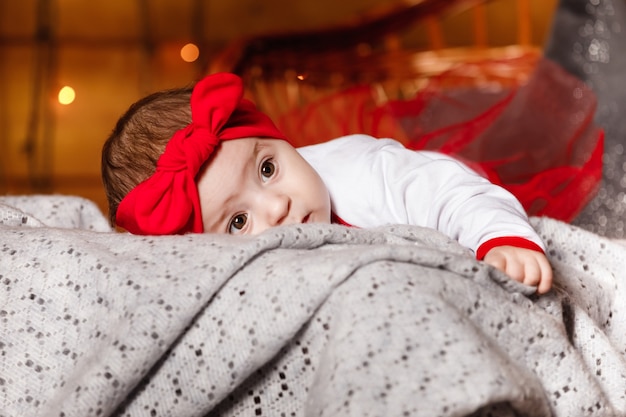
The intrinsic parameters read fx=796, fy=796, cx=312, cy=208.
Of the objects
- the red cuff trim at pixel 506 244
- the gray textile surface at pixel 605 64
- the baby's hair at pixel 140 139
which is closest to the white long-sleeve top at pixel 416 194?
the red cuff trim at pixel 506 244

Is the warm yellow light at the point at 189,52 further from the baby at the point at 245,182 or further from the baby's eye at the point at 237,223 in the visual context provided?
the baby's eye at the point at 237,223

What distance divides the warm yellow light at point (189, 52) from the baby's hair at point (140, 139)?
204 centimetres

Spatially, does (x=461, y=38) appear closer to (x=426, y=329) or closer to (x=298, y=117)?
(x=298, y=117)

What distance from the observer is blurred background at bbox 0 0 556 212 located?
2928 mm

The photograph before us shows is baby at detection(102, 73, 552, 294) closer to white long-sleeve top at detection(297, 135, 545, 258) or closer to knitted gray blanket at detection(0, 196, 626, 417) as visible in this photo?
white long-sleeve top at detection(297, 135, 545, 258)

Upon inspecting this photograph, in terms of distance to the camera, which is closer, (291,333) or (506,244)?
(291,333)

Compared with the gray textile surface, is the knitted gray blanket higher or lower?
lower

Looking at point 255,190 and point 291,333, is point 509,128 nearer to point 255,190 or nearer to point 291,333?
point 255,190

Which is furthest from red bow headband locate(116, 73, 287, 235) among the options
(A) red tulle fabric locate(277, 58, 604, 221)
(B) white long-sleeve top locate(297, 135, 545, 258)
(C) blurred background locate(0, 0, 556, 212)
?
(C) blurred background locate(0, 0, 556, 212)

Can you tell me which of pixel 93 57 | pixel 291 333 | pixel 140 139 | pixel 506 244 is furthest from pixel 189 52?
pixel 291 333

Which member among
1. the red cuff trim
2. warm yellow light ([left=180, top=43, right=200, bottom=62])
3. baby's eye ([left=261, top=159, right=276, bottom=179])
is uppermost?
warm yellow light ([left=180, top=43, right=200, bottom=62])

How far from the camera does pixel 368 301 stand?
0.62 m

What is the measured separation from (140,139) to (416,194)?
1.10 feet

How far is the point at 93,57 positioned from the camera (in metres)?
2.97
